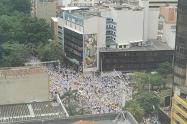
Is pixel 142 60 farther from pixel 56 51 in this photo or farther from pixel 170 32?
pixel 56 51

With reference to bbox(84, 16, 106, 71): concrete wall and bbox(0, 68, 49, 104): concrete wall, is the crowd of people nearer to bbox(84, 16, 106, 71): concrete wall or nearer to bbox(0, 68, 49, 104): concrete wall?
bbox(84, 16, 106, 71): concrete wall

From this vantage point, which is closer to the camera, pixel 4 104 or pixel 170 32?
pixel 4 104

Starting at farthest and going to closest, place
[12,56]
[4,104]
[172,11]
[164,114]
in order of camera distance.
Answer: [172,11], [12,56], [164,114], [4,104]

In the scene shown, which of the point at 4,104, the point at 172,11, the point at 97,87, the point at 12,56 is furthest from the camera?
the point at 172,11

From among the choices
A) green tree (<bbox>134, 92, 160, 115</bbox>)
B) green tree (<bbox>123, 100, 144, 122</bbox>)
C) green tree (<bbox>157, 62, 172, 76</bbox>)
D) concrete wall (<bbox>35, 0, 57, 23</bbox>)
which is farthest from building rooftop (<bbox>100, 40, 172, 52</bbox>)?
green tree (<bbox>123, 100, 144, 122</bbox>)

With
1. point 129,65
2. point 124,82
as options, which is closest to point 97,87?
point 124,82

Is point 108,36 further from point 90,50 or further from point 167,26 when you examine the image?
point 167,26
